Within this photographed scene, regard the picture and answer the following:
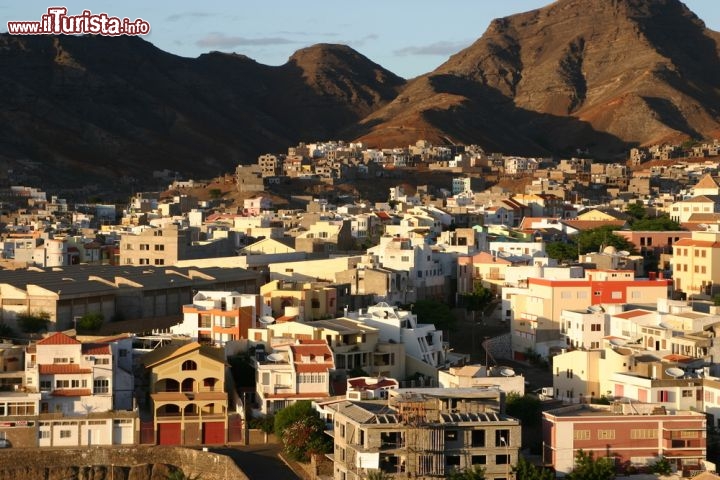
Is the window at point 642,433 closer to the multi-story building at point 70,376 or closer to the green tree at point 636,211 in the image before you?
the multi-story building at point 70,376

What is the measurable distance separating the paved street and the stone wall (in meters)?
0.43

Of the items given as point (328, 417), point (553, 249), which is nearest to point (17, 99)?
point (553, 249)

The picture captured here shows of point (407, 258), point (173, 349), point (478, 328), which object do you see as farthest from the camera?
point (407, 258)

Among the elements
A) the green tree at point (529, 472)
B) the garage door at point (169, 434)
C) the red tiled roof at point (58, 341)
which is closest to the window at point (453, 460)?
the green tree at point (529, 472)

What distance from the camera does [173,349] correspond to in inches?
1449

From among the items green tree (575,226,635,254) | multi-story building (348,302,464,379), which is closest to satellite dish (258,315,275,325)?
multi-story building (348,302,464,379)

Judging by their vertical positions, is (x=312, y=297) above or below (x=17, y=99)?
below

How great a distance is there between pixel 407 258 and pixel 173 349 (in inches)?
675

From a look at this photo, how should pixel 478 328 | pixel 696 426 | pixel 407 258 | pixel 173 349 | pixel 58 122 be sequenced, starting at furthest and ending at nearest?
pixel 58 122 < pixel 407 258 < pixel 478 328 < pixel 173 349 < pixel 696 426

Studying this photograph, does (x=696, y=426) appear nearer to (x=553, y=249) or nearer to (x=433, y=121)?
(x=553, y=249)

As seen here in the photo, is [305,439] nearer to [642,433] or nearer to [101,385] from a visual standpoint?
[101,385]

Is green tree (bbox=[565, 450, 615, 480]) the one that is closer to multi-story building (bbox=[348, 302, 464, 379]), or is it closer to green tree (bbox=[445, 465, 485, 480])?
green tree (bbox=[445, 465, 485, 480])

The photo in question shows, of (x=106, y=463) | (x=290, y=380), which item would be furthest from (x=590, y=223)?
(x=106, y=463)

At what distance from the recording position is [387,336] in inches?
1580
